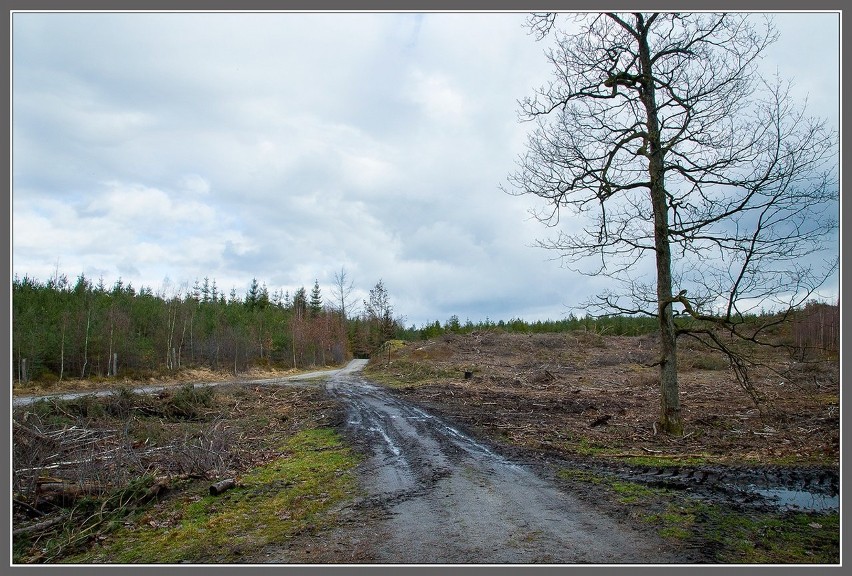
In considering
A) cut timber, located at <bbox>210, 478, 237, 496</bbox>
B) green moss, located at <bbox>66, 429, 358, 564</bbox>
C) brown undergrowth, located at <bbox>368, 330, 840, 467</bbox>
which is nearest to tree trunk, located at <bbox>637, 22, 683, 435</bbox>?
brown undergrowth, located at <bbox>368, 330, 840, 467</bbox>

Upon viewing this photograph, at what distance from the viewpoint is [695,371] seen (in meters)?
30.5

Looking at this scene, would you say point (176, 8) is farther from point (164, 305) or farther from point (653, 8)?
point (164, 305)

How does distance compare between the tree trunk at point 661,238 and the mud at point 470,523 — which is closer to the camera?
the mud at point 470,523

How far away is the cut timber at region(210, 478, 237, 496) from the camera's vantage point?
301 inches

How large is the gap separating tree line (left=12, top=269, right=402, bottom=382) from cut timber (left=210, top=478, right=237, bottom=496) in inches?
677

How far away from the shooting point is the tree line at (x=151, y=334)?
36.1m

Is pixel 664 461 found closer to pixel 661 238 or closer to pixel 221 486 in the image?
pixel 661 238

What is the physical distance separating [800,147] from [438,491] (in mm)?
8239

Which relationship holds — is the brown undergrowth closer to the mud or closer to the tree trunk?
the tree trunk

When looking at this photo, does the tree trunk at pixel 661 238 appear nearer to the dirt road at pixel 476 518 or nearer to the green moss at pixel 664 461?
the green moss at pixel 664 461

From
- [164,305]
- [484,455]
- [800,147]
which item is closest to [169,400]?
[484,455]

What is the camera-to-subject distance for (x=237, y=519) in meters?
6.37

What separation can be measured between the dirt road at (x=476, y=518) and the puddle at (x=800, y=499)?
2436mm

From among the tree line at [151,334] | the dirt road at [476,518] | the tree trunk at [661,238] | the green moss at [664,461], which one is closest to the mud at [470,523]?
the dirt road at [476,518]
